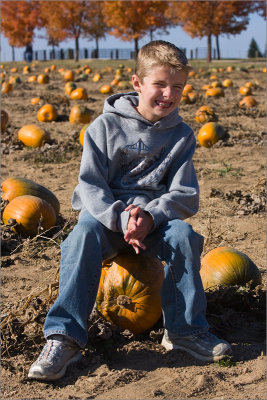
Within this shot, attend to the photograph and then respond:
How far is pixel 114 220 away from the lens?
11.1 feet

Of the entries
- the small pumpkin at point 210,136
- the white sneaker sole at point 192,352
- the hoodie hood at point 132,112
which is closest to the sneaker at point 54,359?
the white sneaker sole at point 192,352

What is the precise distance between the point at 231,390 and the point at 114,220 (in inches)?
44.7

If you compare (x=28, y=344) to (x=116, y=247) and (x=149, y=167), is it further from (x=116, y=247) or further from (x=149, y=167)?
(x=149, y=167)

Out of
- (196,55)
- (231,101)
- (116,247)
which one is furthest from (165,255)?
(196,55)

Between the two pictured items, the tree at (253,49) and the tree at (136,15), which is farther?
the tree at (253,49)

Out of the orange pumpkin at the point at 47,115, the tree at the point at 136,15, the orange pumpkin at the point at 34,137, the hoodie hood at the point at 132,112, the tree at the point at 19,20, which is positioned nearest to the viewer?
the hoodie hood at the point at 132,112

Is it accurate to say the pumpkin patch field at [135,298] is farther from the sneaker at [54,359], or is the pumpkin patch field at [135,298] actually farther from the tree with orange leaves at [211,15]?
the tree with orange leaves at [211,15]

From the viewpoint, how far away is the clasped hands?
331 cm

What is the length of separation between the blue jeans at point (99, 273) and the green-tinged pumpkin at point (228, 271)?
0.69 m

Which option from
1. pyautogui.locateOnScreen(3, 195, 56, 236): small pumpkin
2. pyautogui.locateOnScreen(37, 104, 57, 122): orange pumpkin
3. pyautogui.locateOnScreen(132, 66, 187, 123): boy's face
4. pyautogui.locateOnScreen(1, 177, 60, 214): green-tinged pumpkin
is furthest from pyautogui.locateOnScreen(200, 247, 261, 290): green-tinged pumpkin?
pyautogui.locateOnScreen(37, 104, 57, 122): orange pumpkin

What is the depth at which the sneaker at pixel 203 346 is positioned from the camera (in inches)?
135

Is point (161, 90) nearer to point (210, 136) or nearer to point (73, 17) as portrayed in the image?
point (210, 136)

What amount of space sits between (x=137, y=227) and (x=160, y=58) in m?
1.05

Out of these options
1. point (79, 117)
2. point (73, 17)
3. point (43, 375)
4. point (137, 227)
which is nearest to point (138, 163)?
point (137, 227)
